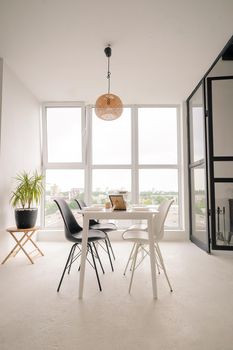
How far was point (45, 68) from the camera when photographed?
352 centimetres

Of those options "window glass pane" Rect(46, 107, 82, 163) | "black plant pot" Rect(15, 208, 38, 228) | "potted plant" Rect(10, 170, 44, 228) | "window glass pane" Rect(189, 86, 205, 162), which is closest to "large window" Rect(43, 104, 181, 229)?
"window glass pane" Rect(46, 107, 82, 163)

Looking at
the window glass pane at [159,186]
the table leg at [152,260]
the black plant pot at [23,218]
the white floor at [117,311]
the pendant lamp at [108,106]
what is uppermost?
the pendant lamp at [108,106]

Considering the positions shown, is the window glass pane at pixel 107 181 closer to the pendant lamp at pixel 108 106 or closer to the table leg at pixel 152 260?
the pendant lamp at pixel 108 106

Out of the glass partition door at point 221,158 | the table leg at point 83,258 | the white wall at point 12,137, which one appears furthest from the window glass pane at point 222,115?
the white wall at point 12,137

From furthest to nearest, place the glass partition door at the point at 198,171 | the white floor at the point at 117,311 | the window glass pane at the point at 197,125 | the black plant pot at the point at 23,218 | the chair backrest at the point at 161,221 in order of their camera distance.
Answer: the window glass pane at the point at 197,125, the glass partition door at the point at 198,171, the black plant pot at the point at 23,218, the chair backrest at the point at 161,221, the white floor at the point at 117,311

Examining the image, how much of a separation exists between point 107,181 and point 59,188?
1.06 meters

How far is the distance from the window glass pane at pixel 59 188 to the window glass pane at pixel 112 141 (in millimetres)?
577

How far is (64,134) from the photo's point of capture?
4.95 meters

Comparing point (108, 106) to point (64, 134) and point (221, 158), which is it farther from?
point (64, 134)

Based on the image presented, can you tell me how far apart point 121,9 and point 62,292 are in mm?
3002

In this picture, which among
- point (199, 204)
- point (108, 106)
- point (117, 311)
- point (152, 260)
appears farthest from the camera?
point (199, 204)

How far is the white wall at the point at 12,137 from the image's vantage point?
3.34 meters

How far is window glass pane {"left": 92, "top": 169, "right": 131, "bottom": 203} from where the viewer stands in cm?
489

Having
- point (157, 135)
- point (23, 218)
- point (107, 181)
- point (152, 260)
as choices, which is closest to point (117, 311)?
point (152, 260)
